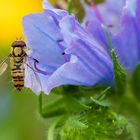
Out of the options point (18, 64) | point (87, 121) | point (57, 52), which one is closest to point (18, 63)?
point (18, 64)

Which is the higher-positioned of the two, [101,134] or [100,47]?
[100,47]

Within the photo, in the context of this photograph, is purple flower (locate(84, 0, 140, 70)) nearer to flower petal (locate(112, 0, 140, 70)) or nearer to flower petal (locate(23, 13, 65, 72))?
flower petal (locate(112, 0, 140, 70))

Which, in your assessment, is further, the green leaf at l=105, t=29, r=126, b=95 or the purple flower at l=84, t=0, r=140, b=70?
the purple flower at l=84, t=0, r=140, b=70

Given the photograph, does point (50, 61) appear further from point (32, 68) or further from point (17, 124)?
point (17, 124)

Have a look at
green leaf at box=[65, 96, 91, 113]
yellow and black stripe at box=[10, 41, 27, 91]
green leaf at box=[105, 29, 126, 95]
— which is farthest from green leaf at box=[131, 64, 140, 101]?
yellow and black stripe at box=[10, 41, 27, 91]

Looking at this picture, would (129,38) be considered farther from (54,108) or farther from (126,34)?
(54,108)

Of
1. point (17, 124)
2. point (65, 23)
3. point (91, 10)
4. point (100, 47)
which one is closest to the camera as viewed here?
point (65, 23)

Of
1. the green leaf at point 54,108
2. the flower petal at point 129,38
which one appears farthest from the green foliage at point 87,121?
the flower petal at point 129,38

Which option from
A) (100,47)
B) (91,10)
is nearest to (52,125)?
(100,47)
